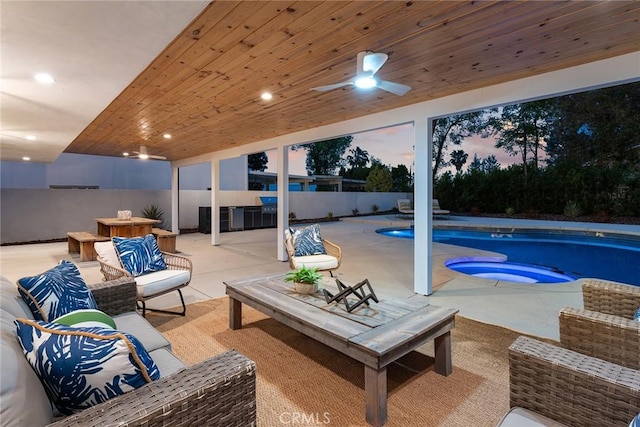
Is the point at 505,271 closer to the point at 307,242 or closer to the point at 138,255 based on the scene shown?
the point at 307,242

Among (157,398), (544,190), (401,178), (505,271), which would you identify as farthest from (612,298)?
(401,178)

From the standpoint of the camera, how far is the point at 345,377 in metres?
2.25

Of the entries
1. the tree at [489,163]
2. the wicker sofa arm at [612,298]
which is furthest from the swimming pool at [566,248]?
the tree at [489,163]

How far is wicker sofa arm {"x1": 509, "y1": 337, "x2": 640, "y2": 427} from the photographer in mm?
1217

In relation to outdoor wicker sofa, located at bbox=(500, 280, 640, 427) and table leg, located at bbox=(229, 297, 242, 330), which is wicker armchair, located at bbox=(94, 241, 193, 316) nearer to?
table leg, located at bbox=(229, 297, 242, 330)

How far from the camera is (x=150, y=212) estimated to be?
9.94 metres

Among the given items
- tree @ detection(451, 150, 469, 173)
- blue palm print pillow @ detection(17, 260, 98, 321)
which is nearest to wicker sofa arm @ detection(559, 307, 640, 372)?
blue palm print pillow @ detection(17, 260, 98, 321)

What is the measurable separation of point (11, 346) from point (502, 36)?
325cm

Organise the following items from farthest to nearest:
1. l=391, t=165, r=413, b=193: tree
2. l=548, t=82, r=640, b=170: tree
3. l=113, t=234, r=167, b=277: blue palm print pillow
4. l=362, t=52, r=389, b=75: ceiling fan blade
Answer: l=391, t=165, r=413, b=193: tree < l=548, t=82, r=640, b=170: tree < l=113, t=234, r=167, b=277: blue palm print pillow < l=362, t=52, r=389, b=75: ceiling fan blade

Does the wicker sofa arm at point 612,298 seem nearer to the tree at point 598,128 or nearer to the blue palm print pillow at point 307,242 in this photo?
the blue palm print pillow at point 307,242

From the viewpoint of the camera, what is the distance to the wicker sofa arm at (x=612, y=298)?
2.05 meters

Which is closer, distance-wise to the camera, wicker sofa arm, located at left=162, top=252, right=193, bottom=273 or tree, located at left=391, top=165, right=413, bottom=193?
wicker sofa arm, located at left=162, top=252, right=193, bottom=273

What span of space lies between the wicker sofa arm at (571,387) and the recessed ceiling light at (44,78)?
3686 millimetres

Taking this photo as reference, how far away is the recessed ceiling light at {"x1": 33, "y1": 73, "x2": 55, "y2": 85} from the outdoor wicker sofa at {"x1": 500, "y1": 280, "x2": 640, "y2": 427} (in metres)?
3.68
